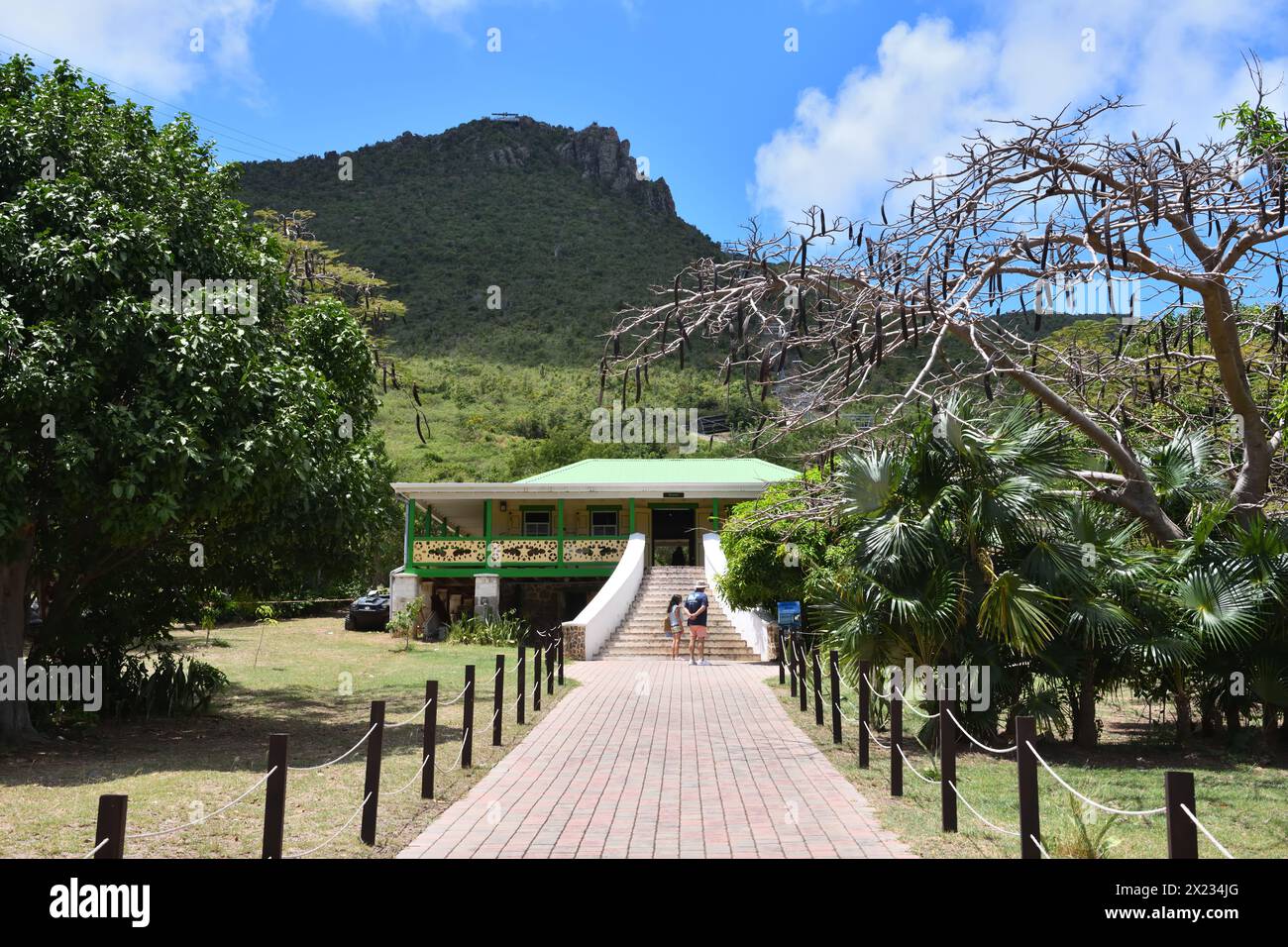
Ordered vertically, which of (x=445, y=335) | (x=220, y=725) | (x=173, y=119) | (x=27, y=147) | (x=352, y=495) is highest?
(x=445, y=335)

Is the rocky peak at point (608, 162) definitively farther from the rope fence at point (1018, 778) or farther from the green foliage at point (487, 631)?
the rope fence at point (1018, 778)

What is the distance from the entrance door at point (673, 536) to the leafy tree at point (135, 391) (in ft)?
77.6

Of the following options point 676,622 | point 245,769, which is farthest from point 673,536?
point 245,769

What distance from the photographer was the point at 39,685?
1281cm

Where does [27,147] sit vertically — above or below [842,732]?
above

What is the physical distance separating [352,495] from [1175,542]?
32.2 ft

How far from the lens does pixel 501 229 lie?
275 feet

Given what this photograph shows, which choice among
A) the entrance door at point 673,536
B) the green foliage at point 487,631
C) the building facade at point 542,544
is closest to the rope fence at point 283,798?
the green foliage at point 487,631

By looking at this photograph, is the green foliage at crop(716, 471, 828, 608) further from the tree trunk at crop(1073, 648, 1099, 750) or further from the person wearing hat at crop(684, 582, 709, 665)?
the tree trunk at crop(1073, 648, 1099, 750)

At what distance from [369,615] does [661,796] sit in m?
25.4

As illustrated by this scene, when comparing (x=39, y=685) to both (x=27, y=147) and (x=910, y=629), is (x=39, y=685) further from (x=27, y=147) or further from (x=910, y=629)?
(x=910, y=629)

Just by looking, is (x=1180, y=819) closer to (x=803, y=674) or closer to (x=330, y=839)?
(x=330, y=839)

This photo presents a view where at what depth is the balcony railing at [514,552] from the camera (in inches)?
1180
